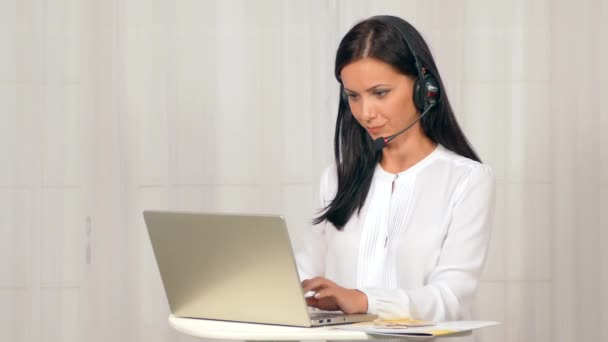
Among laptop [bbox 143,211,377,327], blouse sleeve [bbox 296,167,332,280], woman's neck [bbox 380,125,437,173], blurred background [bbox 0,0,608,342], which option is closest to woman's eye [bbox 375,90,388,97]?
woman's neck [bbox 380,125,437,173]

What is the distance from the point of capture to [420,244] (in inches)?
72.3

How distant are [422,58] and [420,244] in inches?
13.6

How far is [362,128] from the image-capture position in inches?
78.9

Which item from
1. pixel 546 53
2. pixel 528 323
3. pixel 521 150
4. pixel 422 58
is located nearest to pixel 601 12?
pixel 546 53

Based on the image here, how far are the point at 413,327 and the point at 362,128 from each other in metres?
0.67

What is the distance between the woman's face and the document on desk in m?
0.46

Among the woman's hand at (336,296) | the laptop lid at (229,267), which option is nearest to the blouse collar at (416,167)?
the woman's hand at (336,296)

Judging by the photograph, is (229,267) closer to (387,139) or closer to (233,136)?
(387,139)

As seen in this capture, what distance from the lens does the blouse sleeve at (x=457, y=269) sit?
1626 millimetres

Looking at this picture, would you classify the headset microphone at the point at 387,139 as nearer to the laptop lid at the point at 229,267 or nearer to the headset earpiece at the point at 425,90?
the headset earpiece at the point at 425,90

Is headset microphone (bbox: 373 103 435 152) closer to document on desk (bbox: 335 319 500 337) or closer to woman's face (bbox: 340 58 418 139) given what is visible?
woman's face (bbox: 340 58 418 139)

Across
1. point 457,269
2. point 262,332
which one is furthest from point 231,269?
point 457,269

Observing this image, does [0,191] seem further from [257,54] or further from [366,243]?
[366,243]

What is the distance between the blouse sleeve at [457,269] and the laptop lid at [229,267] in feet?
0.67
